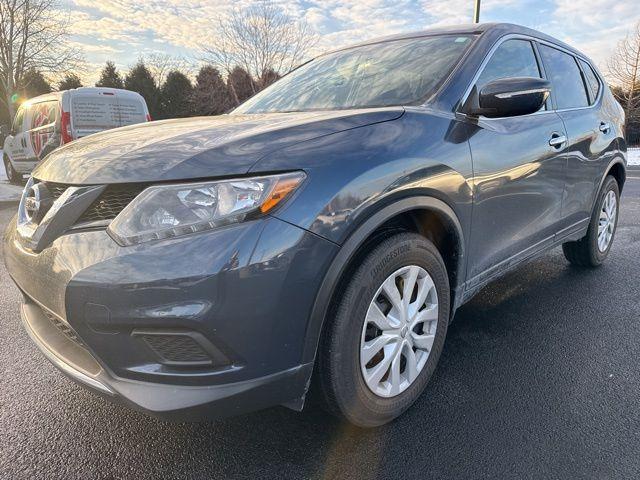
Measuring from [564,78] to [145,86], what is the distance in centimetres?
3275

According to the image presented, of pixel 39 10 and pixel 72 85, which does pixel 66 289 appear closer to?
pixel 39 10

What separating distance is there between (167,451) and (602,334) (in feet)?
8.36

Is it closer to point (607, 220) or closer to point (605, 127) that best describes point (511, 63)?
point (605, 127)

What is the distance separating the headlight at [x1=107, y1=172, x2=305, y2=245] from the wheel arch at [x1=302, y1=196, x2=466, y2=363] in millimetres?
308

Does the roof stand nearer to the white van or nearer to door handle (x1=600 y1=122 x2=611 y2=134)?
door handle (x1=600 y1=122 x2=611 y2=134)

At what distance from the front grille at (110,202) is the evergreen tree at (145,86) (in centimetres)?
3242

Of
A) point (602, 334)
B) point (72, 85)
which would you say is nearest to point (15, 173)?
point (602, 334)

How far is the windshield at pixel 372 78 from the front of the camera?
7.93 ft

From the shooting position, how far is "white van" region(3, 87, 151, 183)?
842 cm

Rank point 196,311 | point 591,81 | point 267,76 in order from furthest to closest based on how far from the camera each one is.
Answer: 1. point 267,76
2. point 591,81
3. point 196,311

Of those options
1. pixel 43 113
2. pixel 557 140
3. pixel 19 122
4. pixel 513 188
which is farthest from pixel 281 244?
pixel 19 122

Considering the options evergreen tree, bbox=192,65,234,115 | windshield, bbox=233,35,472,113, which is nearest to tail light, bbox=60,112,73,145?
windshield, bbox=233,35,472,113

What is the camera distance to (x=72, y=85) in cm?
2980

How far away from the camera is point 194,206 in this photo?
5.01 feet
